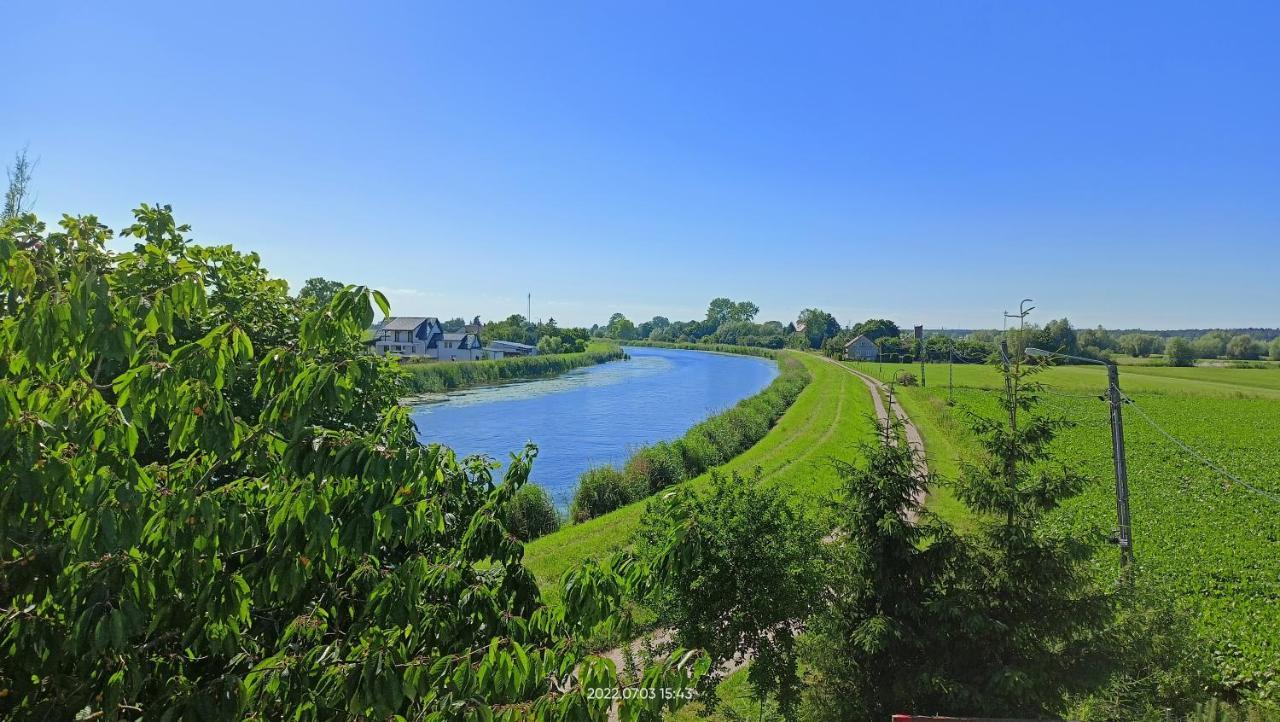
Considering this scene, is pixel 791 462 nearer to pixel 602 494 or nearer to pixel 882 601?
pixel 602 494

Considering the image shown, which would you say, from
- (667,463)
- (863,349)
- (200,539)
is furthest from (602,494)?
(863,349)

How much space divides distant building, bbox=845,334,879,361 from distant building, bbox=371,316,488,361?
6175cm

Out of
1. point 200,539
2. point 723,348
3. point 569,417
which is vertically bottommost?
point 569,417

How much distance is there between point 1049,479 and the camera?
271 inches

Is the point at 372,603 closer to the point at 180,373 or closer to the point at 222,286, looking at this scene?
the point at 180,373

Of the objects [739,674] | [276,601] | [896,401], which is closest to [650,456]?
[739,674]

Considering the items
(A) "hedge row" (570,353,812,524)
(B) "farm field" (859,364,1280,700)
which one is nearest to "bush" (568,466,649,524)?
(A) "hedge row" (570,353,812,524)

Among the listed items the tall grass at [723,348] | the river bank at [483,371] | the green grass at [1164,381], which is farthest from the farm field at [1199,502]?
the tall grass at [723,348]

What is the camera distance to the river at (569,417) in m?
30.3

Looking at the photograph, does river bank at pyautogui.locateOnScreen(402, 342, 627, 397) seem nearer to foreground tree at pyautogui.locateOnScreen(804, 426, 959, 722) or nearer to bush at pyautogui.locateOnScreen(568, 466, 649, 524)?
bush at pyautogui.locateOnScreen(568, 466, 649, 524)

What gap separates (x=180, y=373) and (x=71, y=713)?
5.50 ft

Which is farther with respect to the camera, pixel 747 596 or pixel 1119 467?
pixel 1119 467

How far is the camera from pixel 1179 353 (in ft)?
303

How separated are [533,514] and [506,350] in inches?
2924
